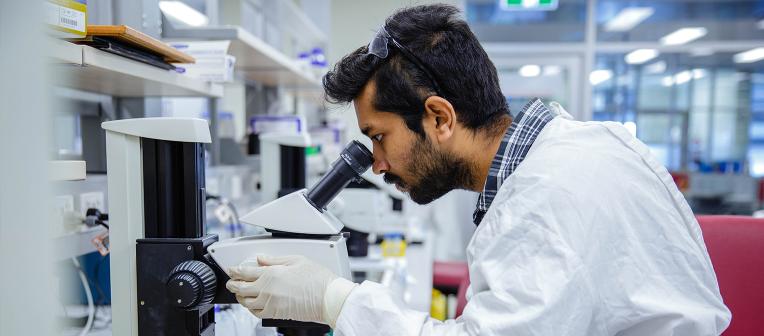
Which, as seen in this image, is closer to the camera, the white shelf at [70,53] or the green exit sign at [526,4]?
the white shelf at [70,53]

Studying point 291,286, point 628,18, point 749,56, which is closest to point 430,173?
point 291,286

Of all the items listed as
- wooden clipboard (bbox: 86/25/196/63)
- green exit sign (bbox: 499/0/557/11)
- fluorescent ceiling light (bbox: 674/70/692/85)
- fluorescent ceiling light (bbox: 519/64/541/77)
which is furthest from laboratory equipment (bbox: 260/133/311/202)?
fluorescent ceiling light (bbox: 674/70/692/85)

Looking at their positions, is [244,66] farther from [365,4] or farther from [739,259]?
[365,4]

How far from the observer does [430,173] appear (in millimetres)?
1007

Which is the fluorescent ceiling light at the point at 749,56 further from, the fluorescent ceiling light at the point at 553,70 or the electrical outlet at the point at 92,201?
the electrical outlet at the point at 92,201

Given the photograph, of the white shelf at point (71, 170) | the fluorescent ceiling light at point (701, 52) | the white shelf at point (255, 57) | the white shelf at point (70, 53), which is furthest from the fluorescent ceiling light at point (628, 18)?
the white shelf at point (71, 170)

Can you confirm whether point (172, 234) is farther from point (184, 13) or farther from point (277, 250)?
point (184, 13)

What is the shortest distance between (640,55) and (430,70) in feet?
13.1

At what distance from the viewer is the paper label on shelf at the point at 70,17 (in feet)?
2.36

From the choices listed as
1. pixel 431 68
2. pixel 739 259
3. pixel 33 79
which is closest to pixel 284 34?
pixel 431 68

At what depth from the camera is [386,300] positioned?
2.57ft

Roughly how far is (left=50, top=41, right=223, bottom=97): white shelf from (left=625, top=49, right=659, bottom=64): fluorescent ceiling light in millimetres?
3858

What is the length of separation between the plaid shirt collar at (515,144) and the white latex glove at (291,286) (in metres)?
0.33

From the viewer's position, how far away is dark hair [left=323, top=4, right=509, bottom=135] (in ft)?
3.14
